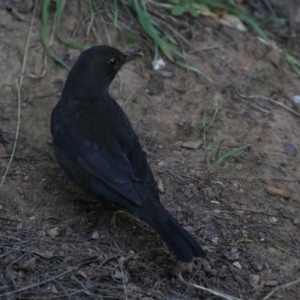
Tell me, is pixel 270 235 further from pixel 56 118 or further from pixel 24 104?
pixel 24 104

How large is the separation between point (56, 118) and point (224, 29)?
9.14 feet

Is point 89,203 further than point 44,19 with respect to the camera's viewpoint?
No

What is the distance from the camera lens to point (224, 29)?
771 centimetres

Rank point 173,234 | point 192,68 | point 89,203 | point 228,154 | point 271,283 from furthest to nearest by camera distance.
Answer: point 192,68
point 228,154
point 89,203
point 271,283
point 173,234

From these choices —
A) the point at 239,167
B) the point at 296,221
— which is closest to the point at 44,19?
the point at 239,167

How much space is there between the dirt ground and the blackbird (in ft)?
0.84

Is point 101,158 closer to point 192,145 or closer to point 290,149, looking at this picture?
point 192,145

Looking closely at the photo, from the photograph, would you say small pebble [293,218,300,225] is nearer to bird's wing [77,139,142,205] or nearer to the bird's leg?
bird's wing [77,139,142,205]

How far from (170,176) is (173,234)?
3.83 feet

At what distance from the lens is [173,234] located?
15.7ft

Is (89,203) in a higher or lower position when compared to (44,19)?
lower

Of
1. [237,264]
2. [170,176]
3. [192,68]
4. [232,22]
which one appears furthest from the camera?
[232,22]

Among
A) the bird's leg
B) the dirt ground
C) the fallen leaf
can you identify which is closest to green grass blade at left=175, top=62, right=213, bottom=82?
the dirt ground

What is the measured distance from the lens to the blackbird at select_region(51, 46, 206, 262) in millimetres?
4922
